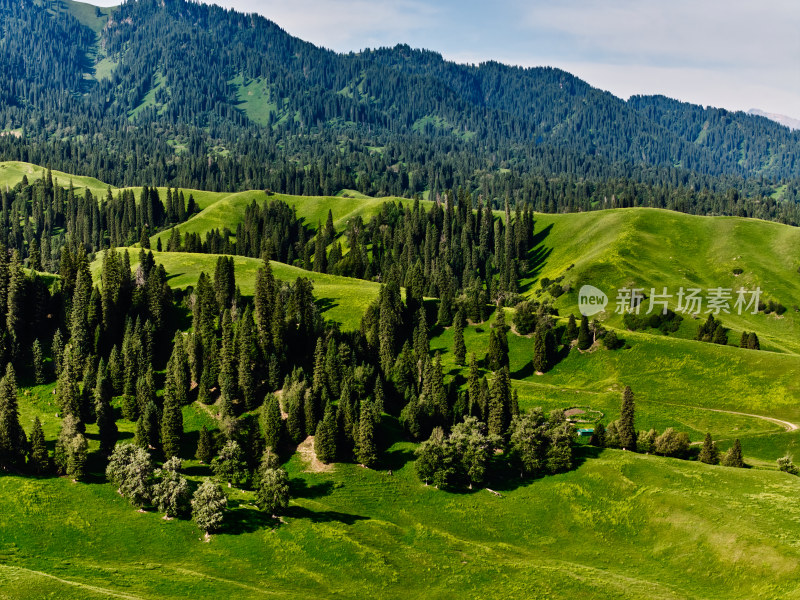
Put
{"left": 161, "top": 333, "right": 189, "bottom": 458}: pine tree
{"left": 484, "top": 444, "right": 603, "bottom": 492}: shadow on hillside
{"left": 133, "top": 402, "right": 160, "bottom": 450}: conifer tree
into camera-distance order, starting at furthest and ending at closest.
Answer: {"left": 133, "top": 402, "right": 160, "bottom": 450}: conifer tree < {"left": 161, "top": 333, "right": 189, "bottom": 458}: pine tree < {"left": 484, "top": 444, "right": 603, "bottom": 492}: shadow on hillside

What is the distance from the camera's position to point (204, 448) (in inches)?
4294

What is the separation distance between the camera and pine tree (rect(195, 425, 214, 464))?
10900 centimetres

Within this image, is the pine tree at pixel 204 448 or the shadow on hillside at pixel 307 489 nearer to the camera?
the shadow on hillside at pixel 307 489

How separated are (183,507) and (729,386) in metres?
109

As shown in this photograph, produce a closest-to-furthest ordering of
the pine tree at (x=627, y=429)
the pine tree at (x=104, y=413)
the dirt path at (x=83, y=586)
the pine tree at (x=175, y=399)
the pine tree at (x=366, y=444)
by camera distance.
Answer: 1. the dirt path at (x=83, y=586)
2. the pine tree at (x=366, y=444)
3. the pine tree at (x=175, y=399)
4. the pine tree at (x=104, y=413)
5. the pine tree at (x=627, y=429)

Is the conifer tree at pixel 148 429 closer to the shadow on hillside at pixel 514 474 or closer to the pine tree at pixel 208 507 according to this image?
the pine tree at pixel 208 507

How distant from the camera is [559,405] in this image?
13212 centimetres

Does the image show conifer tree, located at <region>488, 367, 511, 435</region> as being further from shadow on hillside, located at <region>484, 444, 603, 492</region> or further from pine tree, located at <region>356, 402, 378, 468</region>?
pine tree, located at <region>356, 402, 378, 468</region>

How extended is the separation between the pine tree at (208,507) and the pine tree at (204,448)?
74.7 feet

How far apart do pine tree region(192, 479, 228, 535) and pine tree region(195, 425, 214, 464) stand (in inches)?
897


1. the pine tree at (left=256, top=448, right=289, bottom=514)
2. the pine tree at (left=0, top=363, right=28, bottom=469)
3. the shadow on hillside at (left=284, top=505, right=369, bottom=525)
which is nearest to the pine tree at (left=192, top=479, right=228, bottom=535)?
the pine tree at (left=256, top=448, right=289, bottom=514)

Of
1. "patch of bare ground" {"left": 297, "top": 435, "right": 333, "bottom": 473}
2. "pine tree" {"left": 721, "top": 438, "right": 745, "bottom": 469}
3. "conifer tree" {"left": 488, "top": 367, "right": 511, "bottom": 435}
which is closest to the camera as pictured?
"pine tree" {"left": 721, "top": 438, "right": 745, "bottom": 469}

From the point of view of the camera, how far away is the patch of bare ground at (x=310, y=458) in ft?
351

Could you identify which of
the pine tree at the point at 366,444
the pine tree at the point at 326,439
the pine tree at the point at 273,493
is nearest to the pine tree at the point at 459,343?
the pine tree at the point at 366,444
